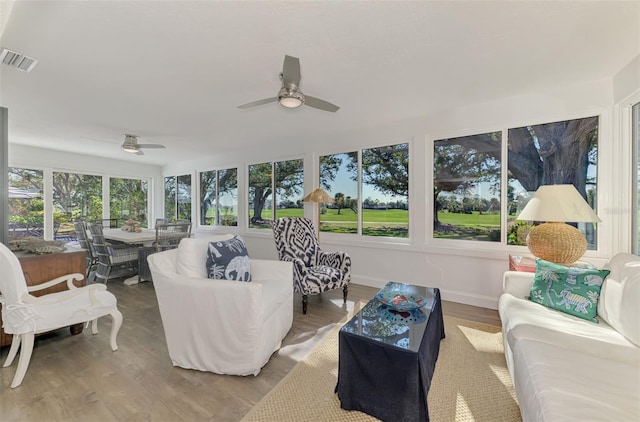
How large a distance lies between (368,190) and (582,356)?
3045mm

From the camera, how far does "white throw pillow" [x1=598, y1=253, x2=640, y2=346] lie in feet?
4.84

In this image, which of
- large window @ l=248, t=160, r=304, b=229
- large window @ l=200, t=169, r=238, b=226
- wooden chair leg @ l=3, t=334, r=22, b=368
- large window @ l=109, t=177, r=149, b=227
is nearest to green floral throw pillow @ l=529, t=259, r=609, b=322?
large window @ l=248, t=160, r=304, b=229

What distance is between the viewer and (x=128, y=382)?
70.3 inches

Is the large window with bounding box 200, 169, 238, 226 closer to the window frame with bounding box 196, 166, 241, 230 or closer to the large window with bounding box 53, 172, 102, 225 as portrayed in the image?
the window frame with bounding box 196, 166, 241, 230

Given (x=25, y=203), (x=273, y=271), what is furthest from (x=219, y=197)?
(x=273, y=271)

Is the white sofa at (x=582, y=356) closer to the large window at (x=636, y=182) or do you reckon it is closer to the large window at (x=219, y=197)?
the large window at (x=636, y=182)

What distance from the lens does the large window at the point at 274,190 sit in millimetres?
4895

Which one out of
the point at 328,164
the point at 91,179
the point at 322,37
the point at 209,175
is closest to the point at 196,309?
the point at 322,37

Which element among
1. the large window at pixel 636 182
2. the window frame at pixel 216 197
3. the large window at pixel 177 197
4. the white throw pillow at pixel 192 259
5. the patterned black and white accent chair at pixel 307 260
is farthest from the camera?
the large window at pixel 177 197

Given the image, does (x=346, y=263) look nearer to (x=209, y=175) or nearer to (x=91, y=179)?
(x=209, y=175)

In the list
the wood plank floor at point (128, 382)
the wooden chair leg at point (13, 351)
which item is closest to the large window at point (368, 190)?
the wood plank floor at point (128, 382)

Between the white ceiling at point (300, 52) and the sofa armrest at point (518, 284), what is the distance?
1848 millimetres

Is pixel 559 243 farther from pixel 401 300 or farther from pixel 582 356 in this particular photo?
pixel 401 300

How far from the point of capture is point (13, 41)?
1854 mm
